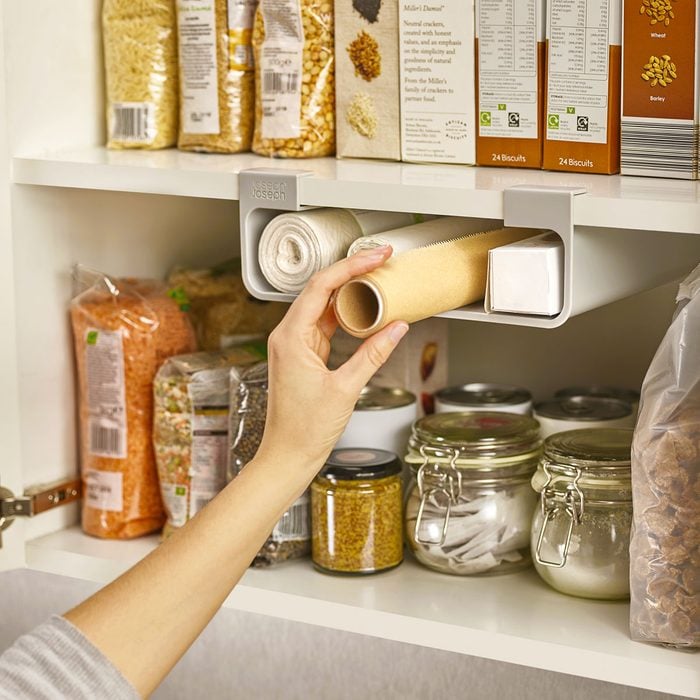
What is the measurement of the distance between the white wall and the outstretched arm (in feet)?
1.73

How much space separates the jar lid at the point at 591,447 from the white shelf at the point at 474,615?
129 millimetres

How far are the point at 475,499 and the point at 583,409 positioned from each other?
0.54 feet

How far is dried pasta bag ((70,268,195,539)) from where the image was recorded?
1242 mm

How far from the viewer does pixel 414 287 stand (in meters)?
0.90

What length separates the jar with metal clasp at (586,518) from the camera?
103 cm

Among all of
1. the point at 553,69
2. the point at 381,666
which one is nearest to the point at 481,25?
the point at 553,69

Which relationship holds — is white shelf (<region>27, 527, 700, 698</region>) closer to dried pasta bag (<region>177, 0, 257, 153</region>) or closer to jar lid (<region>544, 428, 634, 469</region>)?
jar lid (<region>544, 428, 634, 469</region>)

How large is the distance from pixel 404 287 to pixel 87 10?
0.57 meters

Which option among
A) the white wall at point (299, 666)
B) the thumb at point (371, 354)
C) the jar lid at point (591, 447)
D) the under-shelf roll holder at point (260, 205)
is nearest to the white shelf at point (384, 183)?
the under-shelf roll holder at point (260, 205)

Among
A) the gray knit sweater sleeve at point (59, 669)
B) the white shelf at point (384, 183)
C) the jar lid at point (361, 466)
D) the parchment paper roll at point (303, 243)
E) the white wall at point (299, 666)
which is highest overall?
the white shelf at point (384, 183)

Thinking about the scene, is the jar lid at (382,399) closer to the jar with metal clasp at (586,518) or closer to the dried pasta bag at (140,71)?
the jar with metal clasp at (586,518)

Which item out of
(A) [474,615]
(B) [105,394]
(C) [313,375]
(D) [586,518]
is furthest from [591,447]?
(B) [105,394]

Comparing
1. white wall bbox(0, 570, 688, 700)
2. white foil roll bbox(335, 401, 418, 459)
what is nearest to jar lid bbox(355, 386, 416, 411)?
white foil roll bbox(335, 401, 418, 459)

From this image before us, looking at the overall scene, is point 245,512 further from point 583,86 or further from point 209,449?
point 583,86
